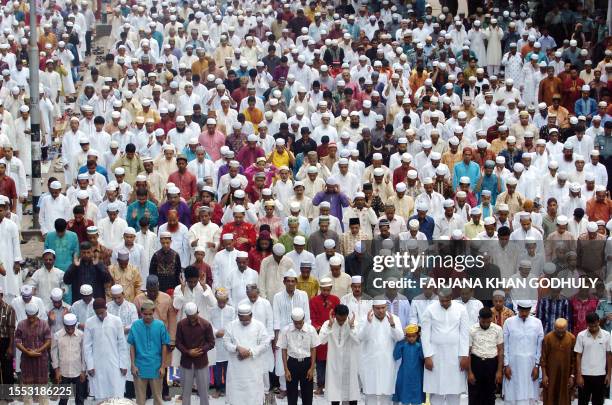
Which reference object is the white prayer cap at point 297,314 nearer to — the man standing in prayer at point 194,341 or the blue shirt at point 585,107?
the man standing in prayer at point 194,341

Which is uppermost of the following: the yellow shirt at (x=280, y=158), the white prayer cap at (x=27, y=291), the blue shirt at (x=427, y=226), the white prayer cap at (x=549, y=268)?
the yellow shirt at (x=280, y=158)

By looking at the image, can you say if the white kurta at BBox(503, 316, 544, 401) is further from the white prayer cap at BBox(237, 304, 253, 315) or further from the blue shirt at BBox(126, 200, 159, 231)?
the blue shirt at BBox(126, 200, 159, 231)

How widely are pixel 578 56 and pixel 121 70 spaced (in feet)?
25.6

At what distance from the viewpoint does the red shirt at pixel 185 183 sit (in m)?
20.4

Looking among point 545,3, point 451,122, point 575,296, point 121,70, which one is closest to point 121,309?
point 575,296

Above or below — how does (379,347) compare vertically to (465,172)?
below

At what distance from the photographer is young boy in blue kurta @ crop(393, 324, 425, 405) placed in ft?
53.9

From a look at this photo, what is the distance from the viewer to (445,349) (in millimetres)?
16438

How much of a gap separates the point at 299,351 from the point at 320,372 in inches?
32.4

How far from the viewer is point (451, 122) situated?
2336 centimetres

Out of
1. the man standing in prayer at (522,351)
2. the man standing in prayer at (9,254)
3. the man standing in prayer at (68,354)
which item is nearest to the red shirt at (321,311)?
the man standing in prayer at (522,351)

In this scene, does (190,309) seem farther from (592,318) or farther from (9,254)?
(592,318)

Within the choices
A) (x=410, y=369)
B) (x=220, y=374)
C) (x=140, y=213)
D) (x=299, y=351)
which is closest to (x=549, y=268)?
(x=410, y=369)

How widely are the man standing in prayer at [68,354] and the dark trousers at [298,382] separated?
2151 millimetres
